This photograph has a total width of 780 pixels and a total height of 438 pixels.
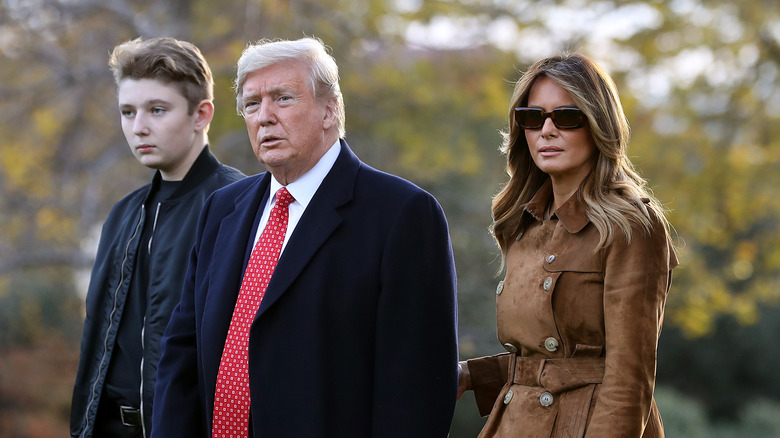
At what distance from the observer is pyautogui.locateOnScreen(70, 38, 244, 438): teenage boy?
3.84 metres

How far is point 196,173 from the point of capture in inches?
160

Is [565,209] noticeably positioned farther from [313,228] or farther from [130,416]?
[130,416]

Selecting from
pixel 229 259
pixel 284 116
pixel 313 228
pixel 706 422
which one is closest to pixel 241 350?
pixel 229 259

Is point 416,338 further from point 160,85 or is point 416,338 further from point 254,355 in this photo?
point 160,85

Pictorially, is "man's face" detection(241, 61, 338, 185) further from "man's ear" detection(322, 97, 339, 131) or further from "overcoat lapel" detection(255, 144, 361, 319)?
"overcoat lapel" detection(255, 144, 361, 319)

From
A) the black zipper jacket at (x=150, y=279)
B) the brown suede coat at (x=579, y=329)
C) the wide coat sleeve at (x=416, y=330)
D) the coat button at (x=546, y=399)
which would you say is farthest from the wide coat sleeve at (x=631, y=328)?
the black zipper jacket at (x=150, y=279)

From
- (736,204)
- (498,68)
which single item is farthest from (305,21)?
(736,204)

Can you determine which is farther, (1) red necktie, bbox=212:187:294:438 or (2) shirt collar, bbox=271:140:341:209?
(2) shirt collar, bbox=271:140:341:209

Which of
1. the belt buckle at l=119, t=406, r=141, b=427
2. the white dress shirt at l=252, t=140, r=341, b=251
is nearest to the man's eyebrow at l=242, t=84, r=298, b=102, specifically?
the white dress shirt at l=252, t=140, r=341, b=251

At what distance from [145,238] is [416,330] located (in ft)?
4.97

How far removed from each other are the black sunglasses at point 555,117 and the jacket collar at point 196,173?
141cm

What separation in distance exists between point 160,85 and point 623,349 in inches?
86.9

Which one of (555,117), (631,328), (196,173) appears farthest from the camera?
(196,173)

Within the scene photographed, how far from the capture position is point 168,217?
13.1 ft
